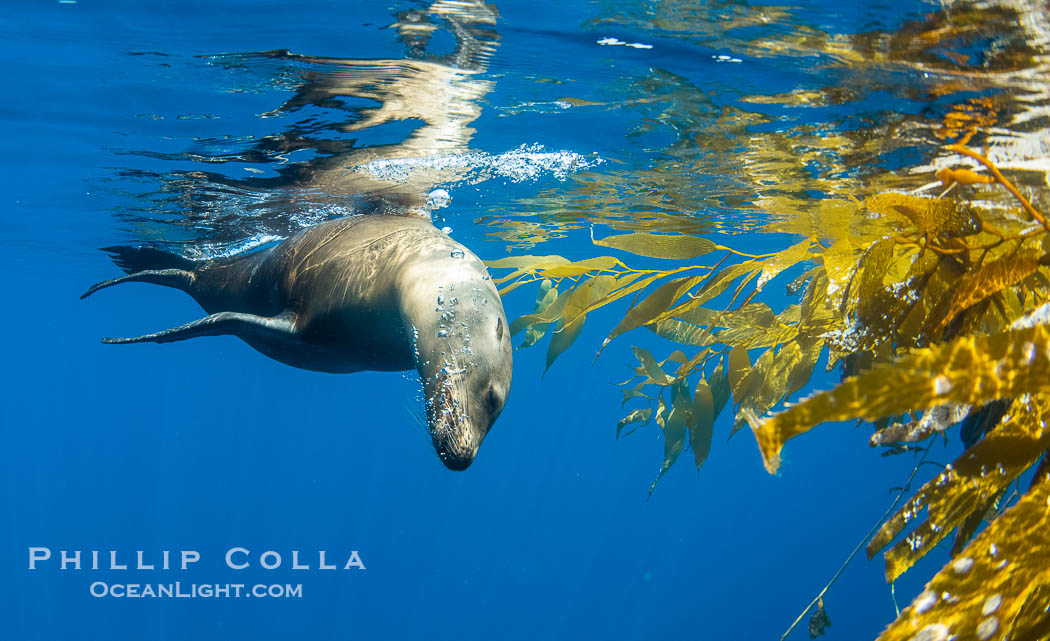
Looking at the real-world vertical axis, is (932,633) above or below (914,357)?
below

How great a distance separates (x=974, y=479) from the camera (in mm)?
1259

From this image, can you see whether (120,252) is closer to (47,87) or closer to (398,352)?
(47,87)

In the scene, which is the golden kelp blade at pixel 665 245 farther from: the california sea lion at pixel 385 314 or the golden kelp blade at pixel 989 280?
the golden kelp blade at pixel 989 280

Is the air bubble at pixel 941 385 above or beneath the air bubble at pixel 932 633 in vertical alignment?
above

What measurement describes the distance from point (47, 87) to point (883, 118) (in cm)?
844

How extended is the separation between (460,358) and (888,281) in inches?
72.1

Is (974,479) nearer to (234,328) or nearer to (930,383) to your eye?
(930,383)

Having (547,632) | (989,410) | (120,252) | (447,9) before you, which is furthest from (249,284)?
(547,632)

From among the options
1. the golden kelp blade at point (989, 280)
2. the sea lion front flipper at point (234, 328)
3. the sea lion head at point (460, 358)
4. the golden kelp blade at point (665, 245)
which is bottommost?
the sea lion front flipper at point (234, 328)

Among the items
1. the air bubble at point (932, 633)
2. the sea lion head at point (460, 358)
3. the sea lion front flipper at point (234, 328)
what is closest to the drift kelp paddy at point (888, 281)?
the air bubble at point (932, 633)

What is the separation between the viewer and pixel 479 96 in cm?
644

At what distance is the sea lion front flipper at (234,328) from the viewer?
4457 mm

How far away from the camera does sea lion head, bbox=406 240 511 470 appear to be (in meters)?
2.63

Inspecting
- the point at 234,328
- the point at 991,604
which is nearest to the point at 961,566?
the point at 991,604
